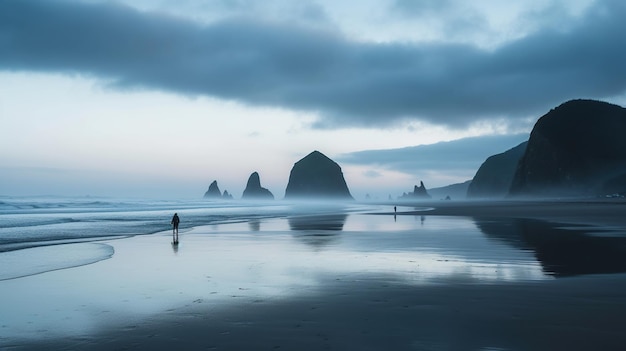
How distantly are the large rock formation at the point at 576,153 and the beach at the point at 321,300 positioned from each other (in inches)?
6238

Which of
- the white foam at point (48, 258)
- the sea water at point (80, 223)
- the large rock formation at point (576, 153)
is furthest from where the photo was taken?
the large rock formation at point (576, 153)

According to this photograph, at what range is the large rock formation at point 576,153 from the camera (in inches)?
6043

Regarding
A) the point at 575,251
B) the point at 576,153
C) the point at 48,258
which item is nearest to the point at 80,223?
the point at 48,258

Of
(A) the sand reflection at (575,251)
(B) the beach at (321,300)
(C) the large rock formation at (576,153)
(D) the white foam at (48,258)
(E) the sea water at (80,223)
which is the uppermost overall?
(C) the large rock formation at (576,153)

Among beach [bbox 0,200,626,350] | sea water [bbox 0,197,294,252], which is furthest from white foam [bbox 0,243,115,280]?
sea water [bbox 0,197,294,252]

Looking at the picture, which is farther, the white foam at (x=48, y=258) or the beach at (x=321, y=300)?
the white foam at (x=48, y=258)

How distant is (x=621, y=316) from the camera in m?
8.33

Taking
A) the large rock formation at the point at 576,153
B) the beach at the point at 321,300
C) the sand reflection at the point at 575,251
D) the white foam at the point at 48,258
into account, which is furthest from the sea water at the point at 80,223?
the large rock formation at the point at 576,153

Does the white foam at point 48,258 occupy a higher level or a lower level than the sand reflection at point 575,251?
higher

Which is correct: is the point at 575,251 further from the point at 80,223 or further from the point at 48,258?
the point at 80,223

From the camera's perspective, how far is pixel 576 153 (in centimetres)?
15975

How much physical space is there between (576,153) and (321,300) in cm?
17968

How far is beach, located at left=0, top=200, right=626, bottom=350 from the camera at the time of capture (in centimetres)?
726

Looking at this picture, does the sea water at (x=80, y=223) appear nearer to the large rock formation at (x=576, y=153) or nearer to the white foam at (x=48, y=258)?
the white foam at (x=48, y=258)
